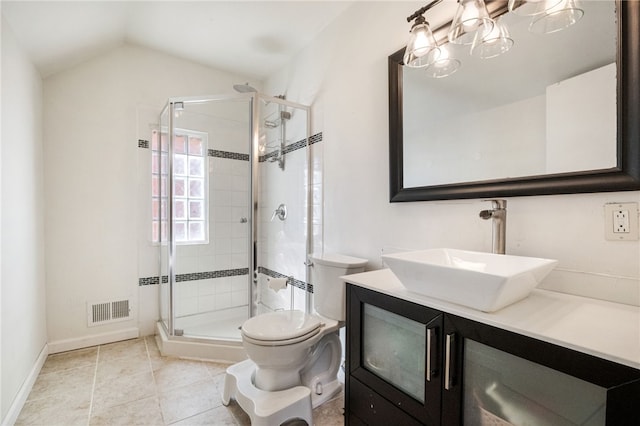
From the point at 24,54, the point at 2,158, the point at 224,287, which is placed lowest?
the point at 224,287

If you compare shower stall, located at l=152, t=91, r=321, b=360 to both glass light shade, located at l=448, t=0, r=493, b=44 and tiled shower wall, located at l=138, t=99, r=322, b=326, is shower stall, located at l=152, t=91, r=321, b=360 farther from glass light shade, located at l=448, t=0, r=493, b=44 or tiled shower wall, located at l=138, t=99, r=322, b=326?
glass light shade, located at l=448, t=0, r=493, b=44

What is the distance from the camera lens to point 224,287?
259 centimetres

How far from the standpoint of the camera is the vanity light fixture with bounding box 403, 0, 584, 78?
106cm

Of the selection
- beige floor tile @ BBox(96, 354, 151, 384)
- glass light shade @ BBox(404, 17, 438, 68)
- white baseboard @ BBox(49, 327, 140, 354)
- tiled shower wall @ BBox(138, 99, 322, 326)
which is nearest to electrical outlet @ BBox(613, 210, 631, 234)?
glass light shade @ BBox(404, 17, 438, 68)

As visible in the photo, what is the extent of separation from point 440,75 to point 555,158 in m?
0.68

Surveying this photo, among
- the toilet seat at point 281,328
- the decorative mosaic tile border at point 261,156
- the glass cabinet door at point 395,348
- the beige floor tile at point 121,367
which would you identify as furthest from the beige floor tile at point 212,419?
the decorative mosaic tile border at point 261,156

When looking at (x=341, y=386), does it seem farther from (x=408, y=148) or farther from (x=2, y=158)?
(x=2, y=158)

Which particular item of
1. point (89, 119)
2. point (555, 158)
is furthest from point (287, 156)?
point (555, 158)

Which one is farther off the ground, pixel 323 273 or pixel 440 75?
pixel 440 75

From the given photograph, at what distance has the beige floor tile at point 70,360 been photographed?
2090 millimetres

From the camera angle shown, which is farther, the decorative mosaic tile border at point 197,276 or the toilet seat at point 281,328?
the decorative mosaic tile border at point 197,276

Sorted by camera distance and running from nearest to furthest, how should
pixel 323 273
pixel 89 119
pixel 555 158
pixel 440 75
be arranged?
1. pixel 555 158
2. pixel 440 75
3. pixel 323 273
4. pixel 89 119

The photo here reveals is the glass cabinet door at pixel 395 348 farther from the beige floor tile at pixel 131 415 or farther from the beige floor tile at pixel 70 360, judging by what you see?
the beige floor tile at pixel 70 360

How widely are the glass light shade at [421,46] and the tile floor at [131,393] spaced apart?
1.97 meters
